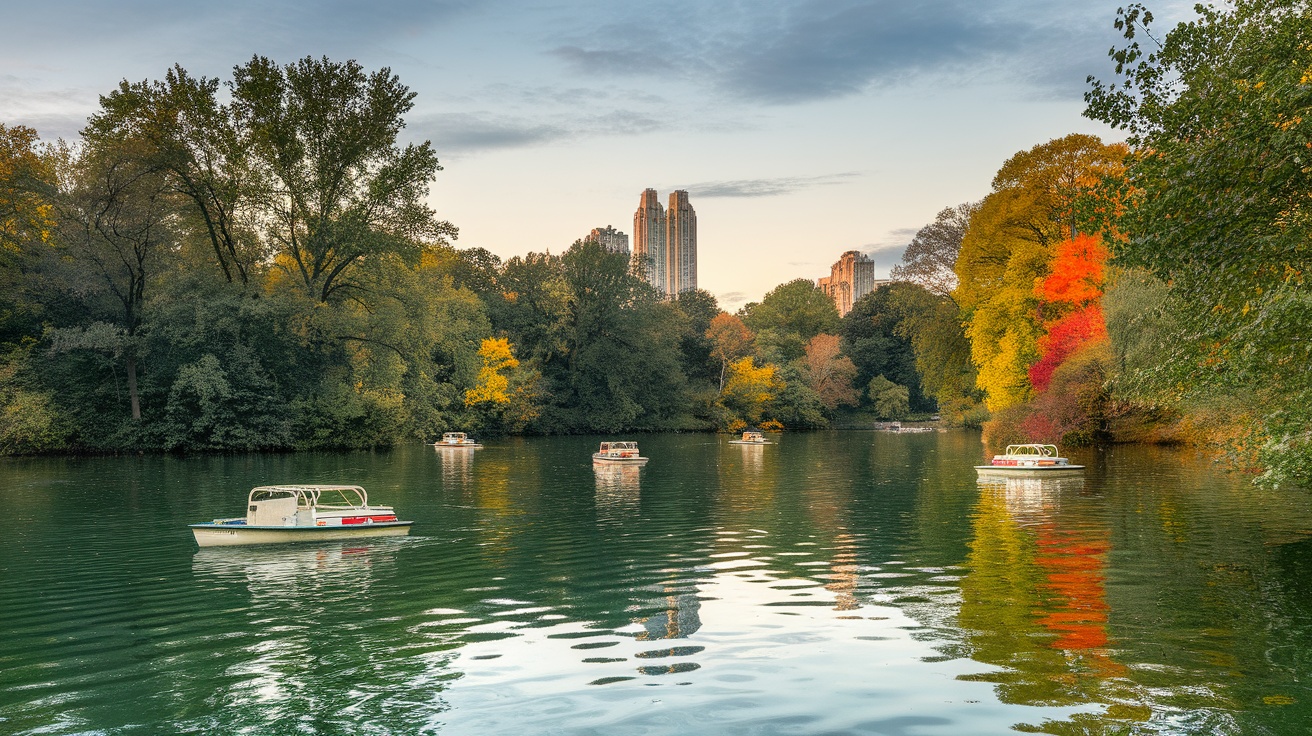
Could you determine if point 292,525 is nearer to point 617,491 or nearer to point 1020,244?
point 617,491

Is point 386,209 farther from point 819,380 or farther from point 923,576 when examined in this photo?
point 819,380

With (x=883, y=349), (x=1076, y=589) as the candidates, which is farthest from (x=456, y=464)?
(x=883, y=349)

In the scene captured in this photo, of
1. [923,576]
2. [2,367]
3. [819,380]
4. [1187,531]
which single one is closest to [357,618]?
[923,576]

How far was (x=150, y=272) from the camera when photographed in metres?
62.7

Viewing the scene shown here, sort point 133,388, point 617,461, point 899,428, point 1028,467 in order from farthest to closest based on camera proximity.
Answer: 1. point 899,428
2. point 133,388
3. point 617,461
4. point 1028,467

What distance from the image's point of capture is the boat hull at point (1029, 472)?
134 feet

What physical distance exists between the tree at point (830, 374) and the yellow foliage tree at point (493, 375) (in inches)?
1639

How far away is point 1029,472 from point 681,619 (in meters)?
29.5

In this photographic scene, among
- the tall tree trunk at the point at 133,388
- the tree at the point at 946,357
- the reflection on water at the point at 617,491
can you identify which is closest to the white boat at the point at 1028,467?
the reflection on water at the point at 617,491

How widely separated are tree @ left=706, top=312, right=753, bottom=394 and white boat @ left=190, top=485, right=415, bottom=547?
85794mm

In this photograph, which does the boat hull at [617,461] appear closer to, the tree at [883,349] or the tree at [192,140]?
the tree at [192,140]

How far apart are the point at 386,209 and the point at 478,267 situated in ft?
124

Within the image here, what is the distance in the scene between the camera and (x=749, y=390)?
108938mm

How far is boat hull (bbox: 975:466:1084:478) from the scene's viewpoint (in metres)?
40.9
